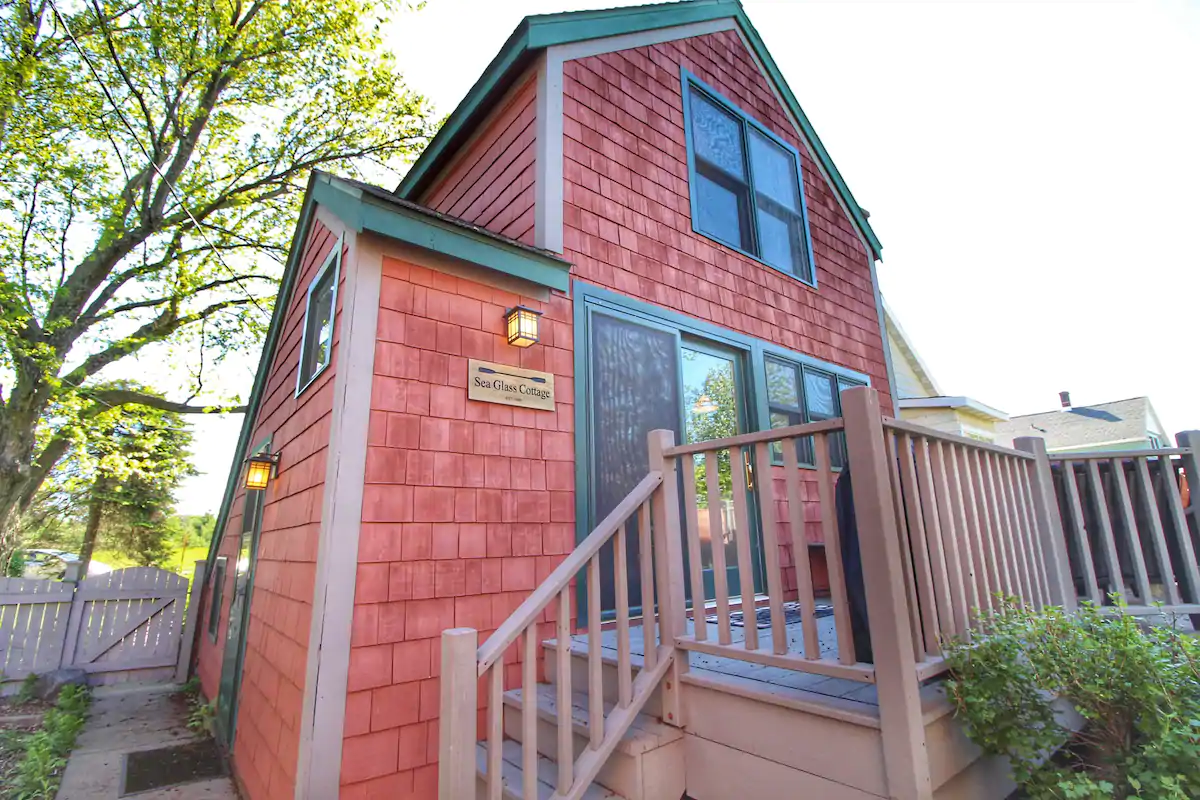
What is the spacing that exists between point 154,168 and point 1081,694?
478 inches

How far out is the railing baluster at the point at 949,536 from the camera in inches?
82.0

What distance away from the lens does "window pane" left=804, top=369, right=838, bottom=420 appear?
550cm

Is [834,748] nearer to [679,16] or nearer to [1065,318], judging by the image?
[679,16]

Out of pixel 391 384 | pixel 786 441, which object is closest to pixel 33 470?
pixel 391 384

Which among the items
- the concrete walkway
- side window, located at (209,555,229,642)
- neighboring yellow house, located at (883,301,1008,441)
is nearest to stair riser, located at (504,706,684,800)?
the concrete walkway

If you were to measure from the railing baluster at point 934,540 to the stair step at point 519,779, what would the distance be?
1398 millimetres

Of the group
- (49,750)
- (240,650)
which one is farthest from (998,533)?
(49,750)

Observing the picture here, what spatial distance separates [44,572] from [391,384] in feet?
63.3

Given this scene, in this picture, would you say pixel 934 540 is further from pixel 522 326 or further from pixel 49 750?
pixel 49 750

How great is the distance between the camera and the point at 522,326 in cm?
321

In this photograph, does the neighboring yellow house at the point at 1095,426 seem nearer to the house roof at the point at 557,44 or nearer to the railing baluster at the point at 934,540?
the house roof at the point at 557,44

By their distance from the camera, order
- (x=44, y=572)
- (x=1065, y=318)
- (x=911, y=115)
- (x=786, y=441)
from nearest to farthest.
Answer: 1. (x=786, y=441)
2. (x=911, y=115)
3. (x=44, y=572)
4. (x=1065, y=318)

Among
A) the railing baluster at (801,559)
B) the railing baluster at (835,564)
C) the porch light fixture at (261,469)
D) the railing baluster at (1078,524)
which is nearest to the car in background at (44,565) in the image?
the porch light fixture at (261,469)

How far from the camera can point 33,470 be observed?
29.9 ft
